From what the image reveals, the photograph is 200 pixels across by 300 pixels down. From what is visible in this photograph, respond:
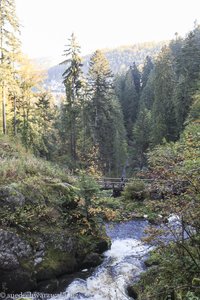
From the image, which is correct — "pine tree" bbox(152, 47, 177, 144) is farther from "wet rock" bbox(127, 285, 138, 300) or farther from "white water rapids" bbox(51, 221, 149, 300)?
"wet rock" bbox(127, 285, 138, 300)

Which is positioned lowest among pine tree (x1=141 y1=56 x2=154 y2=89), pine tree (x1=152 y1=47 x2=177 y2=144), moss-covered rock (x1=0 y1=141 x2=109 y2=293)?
moss-covered rock (x1=0 y1=141 x2=109 y2=293)

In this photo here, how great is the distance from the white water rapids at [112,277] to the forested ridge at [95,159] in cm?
68

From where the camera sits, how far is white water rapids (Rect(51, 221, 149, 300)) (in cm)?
947

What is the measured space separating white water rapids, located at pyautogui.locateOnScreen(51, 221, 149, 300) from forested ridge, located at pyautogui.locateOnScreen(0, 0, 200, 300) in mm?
684

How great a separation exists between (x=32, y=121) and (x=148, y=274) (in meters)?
22.1

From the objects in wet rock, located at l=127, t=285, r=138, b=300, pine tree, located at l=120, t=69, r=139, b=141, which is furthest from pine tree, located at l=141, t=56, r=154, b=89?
wet rock, located at l=127, t=285, r=138, b=300

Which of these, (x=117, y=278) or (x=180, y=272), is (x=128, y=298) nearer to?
(x=117, y=278)

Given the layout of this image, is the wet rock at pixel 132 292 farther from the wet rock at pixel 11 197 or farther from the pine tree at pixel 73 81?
the pine tree at pixel 73 81

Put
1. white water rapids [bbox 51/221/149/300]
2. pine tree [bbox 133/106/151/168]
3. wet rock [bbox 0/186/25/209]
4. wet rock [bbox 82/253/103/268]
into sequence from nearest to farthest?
white water rapids [bbox 51/221/149/300], wet rock [bbox 0/186/25/209], wet rock [bbox 82/253/103/268], pine tree [bbox 133/106/151/168]

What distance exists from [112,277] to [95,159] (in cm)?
2390

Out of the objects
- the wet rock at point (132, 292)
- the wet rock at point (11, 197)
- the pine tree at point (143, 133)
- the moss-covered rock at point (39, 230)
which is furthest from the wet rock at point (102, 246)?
the pine tree at point (143, 133)

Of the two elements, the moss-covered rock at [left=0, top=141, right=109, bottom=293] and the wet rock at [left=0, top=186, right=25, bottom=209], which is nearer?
the moss-covered rock at [left=0, top=141, right=109, bottom=293]

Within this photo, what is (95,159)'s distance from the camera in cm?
3428

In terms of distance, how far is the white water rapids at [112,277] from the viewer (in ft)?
31.1
